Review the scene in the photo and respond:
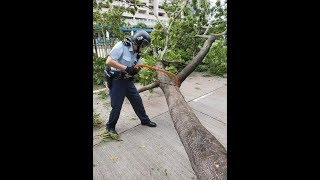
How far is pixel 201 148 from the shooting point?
1.94m

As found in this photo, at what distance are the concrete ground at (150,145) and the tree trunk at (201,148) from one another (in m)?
0.82

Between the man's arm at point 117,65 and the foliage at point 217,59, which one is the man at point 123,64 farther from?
the foliage at point 217,59

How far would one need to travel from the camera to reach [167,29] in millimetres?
7516

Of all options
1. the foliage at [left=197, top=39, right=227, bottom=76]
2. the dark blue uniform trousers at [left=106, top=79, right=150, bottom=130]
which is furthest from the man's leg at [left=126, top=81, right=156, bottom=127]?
the foliage at [left=197, top=39, right=227, bottom=76]

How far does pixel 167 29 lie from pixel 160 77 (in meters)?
3.33

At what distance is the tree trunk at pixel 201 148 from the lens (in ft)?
5.49

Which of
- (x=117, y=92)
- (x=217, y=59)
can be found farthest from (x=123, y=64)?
(x=217, y=59)

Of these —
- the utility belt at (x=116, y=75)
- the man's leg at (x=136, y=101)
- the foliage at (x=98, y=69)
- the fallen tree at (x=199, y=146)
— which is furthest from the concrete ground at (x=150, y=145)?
the foliage at (x=98, y=69)

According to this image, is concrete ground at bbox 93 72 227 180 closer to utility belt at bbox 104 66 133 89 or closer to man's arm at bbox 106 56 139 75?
utility belt at bbox 104 66 133 89

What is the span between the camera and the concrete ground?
304 centimetres

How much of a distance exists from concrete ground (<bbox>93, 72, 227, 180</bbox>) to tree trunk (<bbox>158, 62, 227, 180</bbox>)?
2.68 feet
